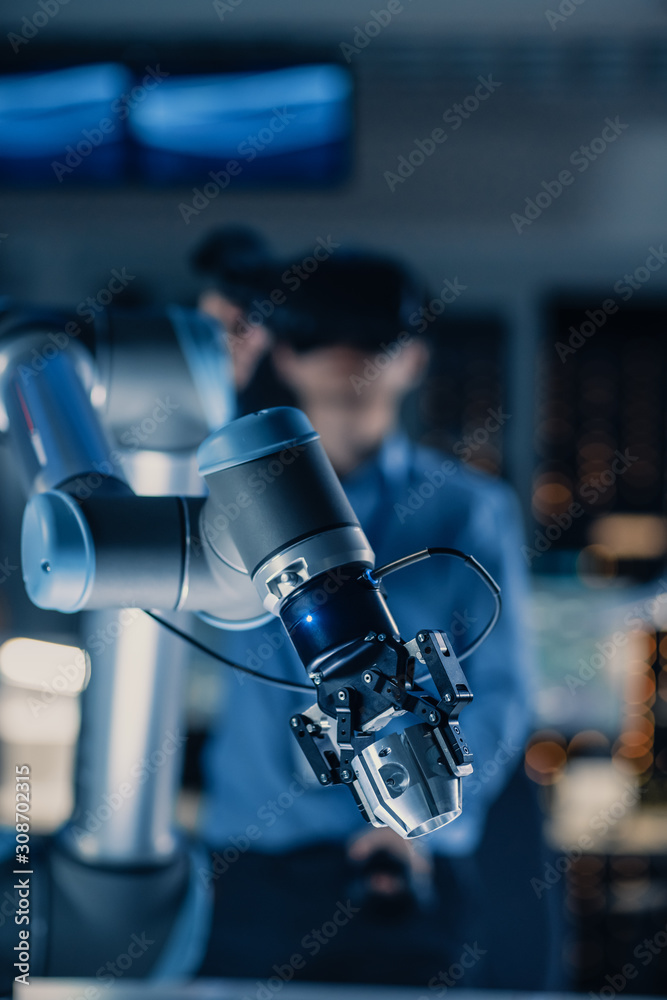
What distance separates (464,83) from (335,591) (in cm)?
207

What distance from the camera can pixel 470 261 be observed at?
2357mm

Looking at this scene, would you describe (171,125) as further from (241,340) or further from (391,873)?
(391,873)

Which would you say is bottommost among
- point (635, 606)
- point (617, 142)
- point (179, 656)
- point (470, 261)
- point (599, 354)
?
point (635, 606)

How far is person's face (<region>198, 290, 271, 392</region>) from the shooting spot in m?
0.59

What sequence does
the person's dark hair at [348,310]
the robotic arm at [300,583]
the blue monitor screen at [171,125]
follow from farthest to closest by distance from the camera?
the blue monitor screen at [171,125] < the person's dark hair at [348,310] < the robotic arm at [300,583]

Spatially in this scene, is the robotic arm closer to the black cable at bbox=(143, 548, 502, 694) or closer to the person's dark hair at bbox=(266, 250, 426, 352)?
the black cable at bbox=(143, 548, 502, 694)

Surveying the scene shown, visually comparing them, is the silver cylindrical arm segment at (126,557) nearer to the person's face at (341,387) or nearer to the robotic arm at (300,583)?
the robotic arm at (300,583)

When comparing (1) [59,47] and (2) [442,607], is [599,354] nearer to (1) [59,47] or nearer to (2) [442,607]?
(1) [59,47]

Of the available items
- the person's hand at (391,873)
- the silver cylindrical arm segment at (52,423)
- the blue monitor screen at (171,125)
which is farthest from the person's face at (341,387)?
the blue monitor screen at (171,125)

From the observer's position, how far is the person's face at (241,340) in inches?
23.2

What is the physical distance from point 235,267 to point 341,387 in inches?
7.4

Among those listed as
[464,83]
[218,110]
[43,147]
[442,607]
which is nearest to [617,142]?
[464,83]

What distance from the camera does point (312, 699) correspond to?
20.5 inches

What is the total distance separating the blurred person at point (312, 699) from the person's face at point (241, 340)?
0.01 metres
